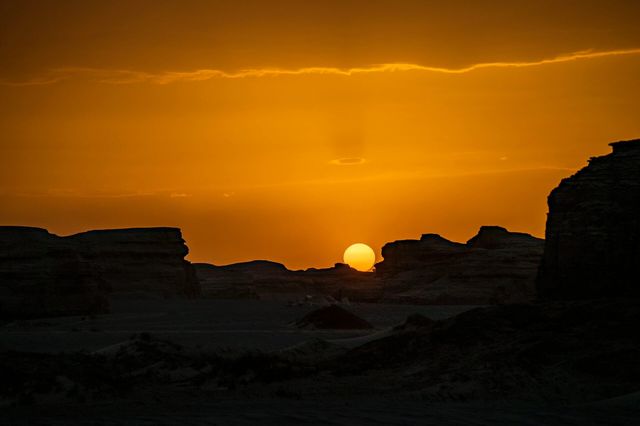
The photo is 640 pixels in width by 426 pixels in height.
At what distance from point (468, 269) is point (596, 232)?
172ft

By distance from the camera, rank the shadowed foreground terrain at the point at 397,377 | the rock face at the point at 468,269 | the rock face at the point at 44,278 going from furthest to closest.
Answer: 1. the rock face at the point at 468,269
2. the rock face at the point at 44,278
3. the shadowed foreground terrain at the point at 397,377

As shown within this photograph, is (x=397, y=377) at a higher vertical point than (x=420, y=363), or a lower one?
lower

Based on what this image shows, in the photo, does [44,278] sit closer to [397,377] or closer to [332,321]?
[332,321]

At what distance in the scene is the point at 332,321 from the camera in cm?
3819

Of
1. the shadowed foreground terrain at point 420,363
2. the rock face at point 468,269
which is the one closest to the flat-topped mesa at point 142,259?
the rock face at point 468,269

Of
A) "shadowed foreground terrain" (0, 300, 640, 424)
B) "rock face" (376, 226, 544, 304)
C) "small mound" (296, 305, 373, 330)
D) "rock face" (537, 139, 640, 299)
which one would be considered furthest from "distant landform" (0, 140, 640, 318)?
"shadowed foreground terrain" (0, 300, 640, 424)

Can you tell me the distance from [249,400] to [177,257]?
223 feet

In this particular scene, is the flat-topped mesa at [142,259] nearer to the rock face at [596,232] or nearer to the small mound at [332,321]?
the small mound at [332,321]

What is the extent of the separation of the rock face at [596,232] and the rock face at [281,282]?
6100 cm

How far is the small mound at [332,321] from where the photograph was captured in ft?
124

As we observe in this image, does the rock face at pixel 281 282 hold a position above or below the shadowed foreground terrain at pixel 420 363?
above

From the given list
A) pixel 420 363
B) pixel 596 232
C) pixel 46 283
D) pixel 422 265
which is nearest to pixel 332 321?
pixel 596 232

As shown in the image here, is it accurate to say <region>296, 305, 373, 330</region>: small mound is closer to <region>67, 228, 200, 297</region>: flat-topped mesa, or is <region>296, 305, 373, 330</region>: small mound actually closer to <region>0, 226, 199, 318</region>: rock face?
<region>0, 226, 199, 318</region>: rock face

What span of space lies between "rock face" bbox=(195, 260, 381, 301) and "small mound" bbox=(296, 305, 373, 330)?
2203 inches
